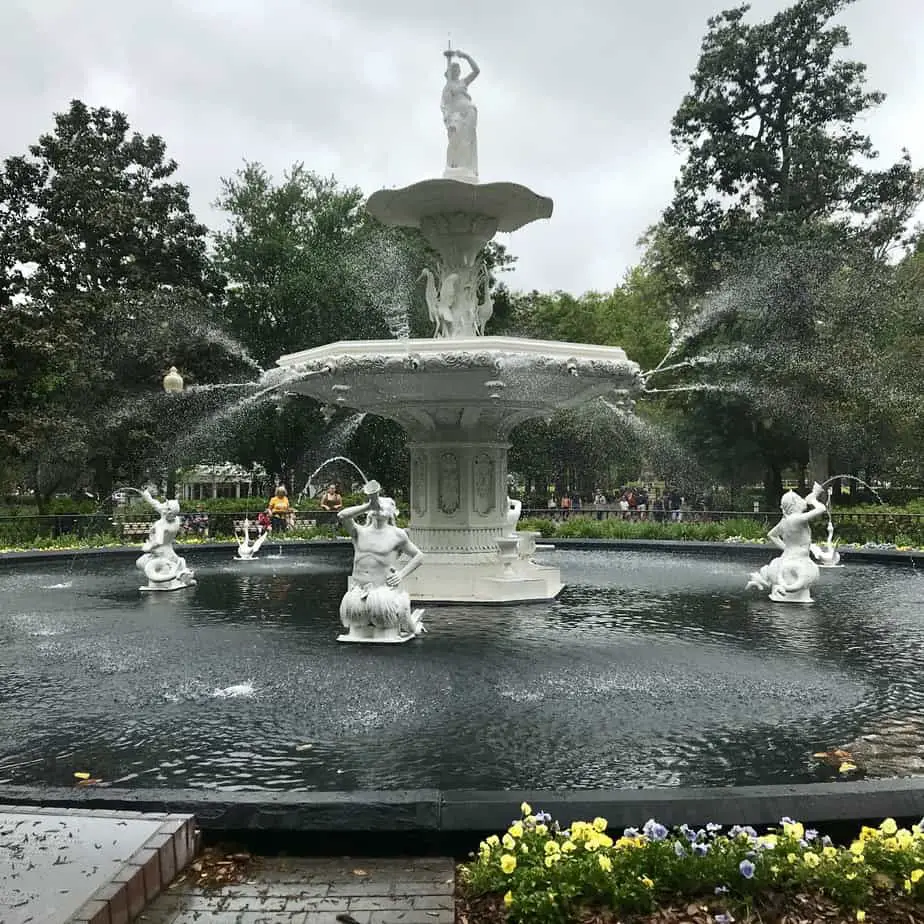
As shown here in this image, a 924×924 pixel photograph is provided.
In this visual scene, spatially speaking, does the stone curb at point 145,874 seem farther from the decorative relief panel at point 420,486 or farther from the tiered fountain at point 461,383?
the decorative relief panel at point 420,486

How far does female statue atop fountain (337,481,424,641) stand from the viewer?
8.98 m

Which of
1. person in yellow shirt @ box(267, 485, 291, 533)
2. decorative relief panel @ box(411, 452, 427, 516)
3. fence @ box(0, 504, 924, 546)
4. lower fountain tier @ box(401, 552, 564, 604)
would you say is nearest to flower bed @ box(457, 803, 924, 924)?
lower fountain tier @ box(401, 552, 564, 604)

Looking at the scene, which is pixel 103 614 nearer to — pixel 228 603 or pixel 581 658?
pixel 228 603

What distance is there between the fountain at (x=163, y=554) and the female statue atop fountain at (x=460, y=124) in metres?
6.91

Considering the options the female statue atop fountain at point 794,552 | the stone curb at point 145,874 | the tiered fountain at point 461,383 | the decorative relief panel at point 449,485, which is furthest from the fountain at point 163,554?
the stone curb at point 145,874

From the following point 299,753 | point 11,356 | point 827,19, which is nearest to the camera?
point 299,753

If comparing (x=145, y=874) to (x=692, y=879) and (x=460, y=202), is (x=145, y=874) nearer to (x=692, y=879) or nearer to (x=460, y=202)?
(x=692, y=879)

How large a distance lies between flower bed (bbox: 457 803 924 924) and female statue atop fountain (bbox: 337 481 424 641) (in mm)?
5299

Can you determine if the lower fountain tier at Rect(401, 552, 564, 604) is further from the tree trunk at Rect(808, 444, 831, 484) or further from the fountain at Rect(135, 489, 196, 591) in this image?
the tree trunk at Rect(808, 444, 831, 484)

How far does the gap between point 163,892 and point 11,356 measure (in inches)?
1015

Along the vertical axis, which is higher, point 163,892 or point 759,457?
point 759,457

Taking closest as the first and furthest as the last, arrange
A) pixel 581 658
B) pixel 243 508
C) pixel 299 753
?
1. pixel 299 753
2. pixel 581 658
3. pixel 243 508

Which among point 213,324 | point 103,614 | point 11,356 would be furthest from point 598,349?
point 213,324

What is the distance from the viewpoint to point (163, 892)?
375cm
